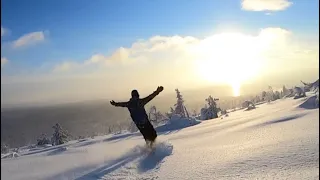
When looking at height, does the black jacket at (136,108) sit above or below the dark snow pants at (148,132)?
above

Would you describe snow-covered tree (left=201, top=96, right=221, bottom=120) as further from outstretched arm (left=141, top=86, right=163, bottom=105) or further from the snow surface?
the snow surface

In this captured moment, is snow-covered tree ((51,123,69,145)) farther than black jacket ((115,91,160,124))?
Yes

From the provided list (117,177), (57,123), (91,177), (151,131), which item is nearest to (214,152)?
(117,177)

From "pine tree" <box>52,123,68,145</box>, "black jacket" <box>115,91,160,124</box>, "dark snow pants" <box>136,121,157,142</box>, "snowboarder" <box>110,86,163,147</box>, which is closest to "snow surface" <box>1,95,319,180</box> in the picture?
"dark snow pants" <box>136,121,157,142</box>

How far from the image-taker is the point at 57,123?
33500 mm

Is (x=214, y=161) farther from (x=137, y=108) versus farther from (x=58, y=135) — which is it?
(x=58, y=135)

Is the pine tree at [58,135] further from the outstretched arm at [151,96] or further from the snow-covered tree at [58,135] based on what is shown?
the outstretched arm at [151,96]

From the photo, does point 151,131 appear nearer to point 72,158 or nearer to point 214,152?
point 72,158

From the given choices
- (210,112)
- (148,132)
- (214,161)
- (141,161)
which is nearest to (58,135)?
(210,112)

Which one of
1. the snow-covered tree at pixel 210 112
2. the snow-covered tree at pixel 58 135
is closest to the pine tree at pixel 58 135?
the snow-covered tree at pixel 58 135

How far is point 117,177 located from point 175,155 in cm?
153

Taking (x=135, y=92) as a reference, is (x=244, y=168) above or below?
below

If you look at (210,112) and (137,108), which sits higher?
(137,108)

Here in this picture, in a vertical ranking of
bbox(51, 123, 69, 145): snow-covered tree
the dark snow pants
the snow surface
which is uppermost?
bbox(51, 123, 69, 145): snow-covered tree
